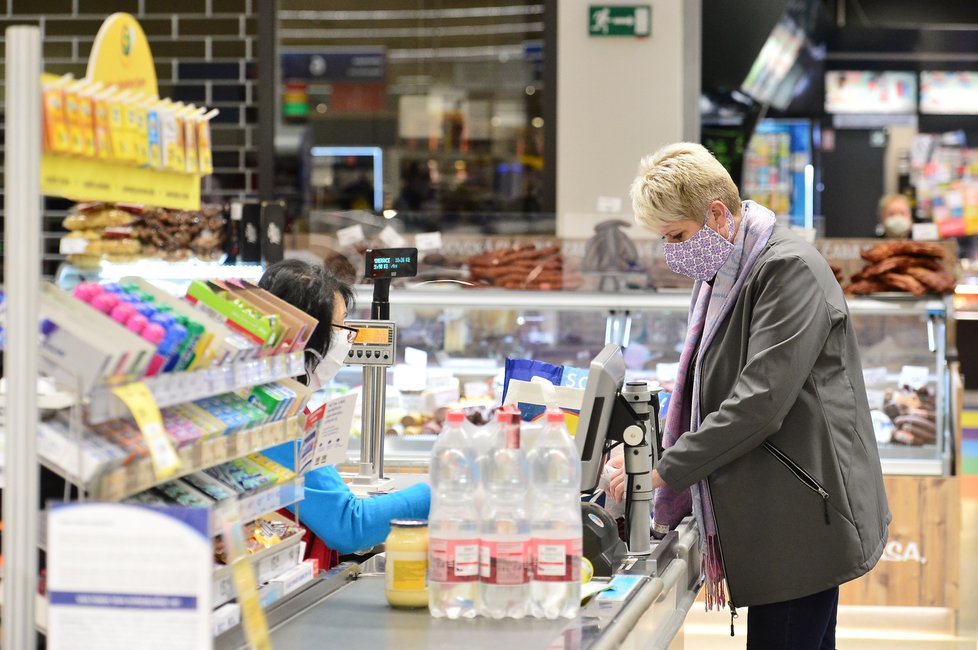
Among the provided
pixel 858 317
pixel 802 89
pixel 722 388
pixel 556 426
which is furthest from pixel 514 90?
pixel 556 426

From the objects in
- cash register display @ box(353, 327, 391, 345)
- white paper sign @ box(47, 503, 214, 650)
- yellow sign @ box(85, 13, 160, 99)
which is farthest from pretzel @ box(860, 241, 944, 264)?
white paper sign @ box(47, 503, 214, 650)

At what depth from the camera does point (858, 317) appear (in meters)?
5.31

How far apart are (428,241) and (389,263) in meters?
2.17

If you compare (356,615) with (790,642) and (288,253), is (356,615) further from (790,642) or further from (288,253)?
(288,253)

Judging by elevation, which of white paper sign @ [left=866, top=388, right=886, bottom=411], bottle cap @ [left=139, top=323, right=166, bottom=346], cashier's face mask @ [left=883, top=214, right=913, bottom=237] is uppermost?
cashier's face mask @ [left=883, top=214, right=913, bottom=237]

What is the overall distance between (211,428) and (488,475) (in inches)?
20.6

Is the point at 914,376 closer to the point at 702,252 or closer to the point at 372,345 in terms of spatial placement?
the point at 702,252

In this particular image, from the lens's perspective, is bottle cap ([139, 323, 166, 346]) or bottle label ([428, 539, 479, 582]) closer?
bottle cap ([139, 323, 166, 346])

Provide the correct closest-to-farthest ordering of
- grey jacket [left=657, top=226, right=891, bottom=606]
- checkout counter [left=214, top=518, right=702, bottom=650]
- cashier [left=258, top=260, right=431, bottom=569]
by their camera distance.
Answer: checkout counter [left=214, top=518, right=702, bottom=650]
cashier [left=258, top=260, right=431, bottom=569]
grey jacket [left=657, top=226, right=891, bottom=606]

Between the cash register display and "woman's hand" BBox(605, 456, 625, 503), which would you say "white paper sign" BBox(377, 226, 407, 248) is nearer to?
the cash register display

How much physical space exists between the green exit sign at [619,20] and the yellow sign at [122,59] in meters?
5.13

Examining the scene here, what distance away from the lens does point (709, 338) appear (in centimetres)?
290

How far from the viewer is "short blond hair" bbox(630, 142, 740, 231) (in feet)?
9.17

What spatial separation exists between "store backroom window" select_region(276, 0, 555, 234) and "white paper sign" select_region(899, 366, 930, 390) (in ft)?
8.76
